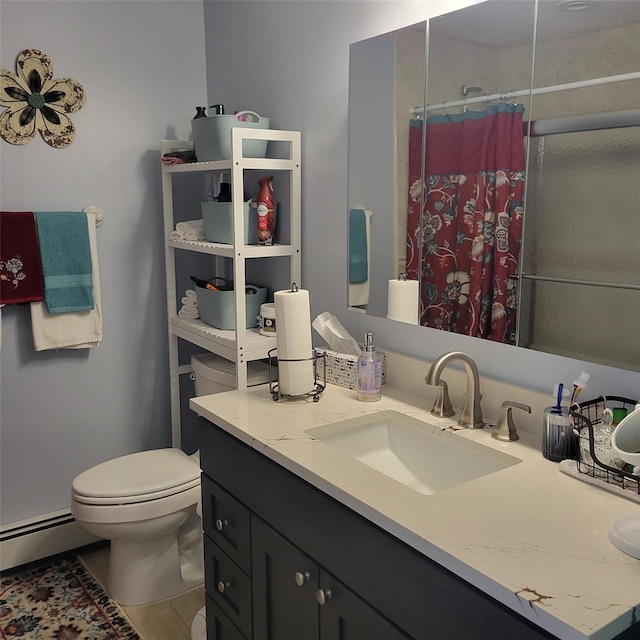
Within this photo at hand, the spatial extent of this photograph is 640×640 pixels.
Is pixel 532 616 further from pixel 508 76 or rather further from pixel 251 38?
pixel 251 38

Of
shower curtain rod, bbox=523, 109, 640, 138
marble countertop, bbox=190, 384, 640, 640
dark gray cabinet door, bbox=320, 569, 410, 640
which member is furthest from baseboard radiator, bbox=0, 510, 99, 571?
shower curtain rod, bbox=523, 109, 640, 138

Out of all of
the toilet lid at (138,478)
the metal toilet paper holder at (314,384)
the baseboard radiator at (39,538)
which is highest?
the metal toilet paper holder at (314,384)

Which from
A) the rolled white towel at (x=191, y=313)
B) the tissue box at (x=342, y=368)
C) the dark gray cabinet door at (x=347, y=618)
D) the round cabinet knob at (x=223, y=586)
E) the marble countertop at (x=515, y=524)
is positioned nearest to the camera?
the marble countertop at (x=515, y=524)

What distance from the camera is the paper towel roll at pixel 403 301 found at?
1.81 meters

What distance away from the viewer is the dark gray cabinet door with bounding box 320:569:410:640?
46.1 inches

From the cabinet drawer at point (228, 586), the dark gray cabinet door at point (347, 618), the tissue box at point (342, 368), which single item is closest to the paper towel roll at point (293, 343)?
the tissue box at point (342, 368)

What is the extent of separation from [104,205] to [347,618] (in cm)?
184

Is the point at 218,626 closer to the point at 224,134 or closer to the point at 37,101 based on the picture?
the point at 224,134

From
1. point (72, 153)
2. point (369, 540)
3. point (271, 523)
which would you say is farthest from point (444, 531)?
point (72, 153)

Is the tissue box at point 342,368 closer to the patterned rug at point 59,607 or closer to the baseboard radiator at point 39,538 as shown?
the patterned rug at point 59,607

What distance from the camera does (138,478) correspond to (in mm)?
2293

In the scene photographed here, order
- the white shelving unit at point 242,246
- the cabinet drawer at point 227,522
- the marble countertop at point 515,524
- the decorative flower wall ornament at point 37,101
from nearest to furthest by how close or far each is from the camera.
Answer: the marble countertop at point 515,524, the cabinet drawer at point 227,522, the white shelving unit at point 242,246, the decorative flower wall ornament at point 37,101

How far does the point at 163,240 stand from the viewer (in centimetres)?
270

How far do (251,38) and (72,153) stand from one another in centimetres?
77
